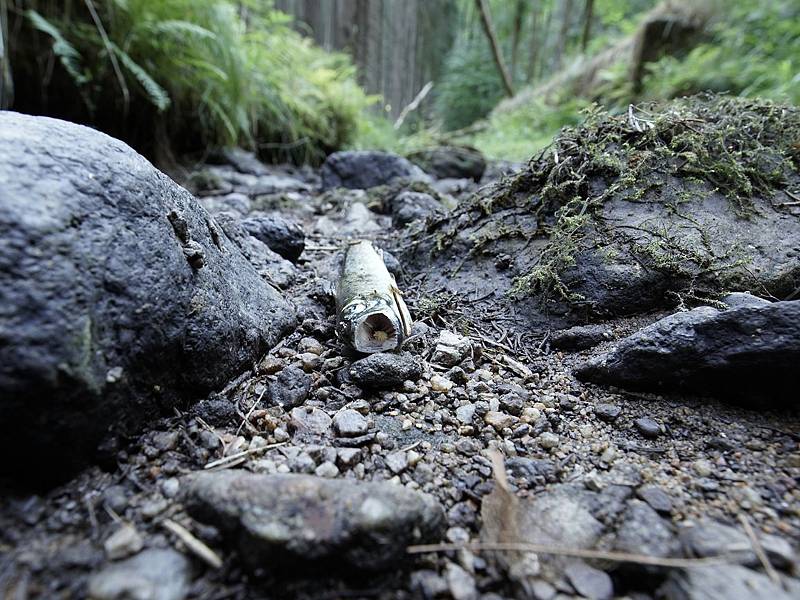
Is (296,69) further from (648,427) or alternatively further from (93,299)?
(648,427)

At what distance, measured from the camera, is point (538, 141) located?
23.7 feet

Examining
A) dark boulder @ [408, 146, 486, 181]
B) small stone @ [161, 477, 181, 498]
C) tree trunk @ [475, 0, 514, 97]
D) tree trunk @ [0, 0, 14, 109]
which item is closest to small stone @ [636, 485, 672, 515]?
small stone @ [161, 477, 181, 498]

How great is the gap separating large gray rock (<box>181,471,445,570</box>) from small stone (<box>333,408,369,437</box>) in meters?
0.29

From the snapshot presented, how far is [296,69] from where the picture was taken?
5.14 metres

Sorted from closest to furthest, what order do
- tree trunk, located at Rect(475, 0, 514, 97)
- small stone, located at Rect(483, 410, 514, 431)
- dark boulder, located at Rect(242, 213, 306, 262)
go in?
small stone, located at Rect(483, 410, 514, 431) → dark boulder, located at Rect(242, 213, 306, 262) → tree trunk, located at Rect(475, 0, 514, 97)

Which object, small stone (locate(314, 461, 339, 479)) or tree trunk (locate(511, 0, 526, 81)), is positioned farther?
tree trunk (locate(511, 0, 526, 81))

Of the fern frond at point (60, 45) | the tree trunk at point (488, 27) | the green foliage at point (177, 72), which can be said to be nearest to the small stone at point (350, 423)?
the green foliage at point (177, 72)

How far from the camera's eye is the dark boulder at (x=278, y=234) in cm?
233

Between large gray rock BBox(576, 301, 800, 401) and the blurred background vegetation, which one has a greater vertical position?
the blurred background vegetation

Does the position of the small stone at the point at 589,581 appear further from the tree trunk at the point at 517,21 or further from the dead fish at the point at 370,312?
the tree trunk at the point at 517,21

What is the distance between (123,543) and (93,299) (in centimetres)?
50

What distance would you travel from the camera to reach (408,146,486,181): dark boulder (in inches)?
184

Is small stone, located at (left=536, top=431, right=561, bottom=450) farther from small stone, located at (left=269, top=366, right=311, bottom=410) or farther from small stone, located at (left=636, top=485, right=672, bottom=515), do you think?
small stone, located at (left=269, top=366, right=311, bottom=410)

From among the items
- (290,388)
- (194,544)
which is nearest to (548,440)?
(290,388)
